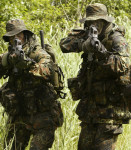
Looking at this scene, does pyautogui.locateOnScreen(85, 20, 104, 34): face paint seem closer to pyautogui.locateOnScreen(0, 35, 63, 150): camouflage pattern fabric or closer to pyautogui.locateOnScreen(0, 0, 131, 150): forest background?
pyautogui.locateOnScreen(0, 35, 63, 150): camouflage pattern fabric

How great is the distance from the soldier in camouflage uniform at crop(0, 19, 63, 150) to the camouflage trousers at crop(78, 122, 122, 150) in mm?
478

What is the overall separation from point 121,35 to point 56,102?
1.21 metres

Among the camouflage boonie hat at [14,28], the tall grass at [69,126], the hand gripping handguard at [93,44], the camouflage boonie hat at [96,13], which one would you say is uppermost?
the camouflage boonie hat at [96,13]

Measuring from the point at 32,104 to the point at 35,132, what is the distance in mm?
340

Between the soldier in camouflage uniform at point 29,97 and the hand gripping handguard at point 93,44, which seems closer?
the hand gripping handguard at point 93,44

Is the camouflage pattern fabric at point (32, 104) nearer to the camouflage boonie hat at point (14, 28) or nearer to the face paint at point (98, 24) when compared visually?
the camouflage boonie hat at point (14, 28)

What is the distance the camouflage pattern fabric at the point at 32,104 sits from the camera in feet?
16.4

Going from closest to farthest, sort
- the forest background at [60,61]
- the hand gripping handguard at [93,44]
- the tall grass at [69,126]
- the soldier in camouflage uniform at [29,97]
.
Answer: the hand gripping handguard at [93,44] → the soldier in camouflage uniform at [29,97] → the tall grass at [69,126] → the forest background at [60,61]

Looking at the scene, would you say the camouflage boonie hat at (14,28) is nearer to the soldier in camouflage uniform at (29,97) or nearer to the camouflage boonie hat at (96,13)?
the soldier in camouflage uniform at (29,97)

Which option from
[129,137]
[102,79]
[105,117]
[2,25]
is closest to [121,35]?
[102,79]

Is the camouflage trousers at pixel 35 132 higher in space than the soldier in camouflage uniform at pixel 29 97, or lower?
lower

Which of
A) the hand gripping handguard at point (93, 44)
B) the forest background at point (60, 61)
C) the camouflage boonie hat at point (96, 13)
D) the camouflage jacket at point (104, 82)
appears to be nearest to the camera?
the hand gripping handguard at point (93, 44)

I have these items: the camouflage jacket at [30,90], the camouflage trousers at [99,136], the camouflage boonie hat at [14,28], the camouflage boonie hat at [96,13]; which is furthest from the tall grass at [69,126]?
the camouflage boonie hat at [96,13]

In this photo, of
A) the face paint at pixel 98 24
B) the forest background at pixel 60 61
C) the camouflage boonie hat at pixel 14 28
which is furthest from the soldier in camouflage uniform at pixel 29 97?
Answer: the face paint at pixel 98 24
